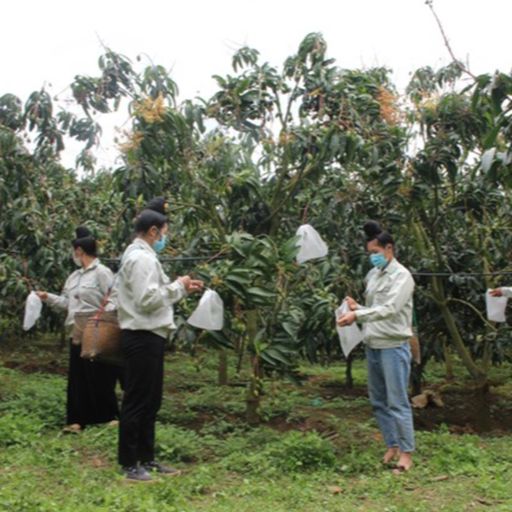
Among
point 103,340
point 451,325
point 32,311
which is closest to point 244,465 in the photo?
point 103,340

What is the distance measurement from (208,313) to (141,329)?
50cm

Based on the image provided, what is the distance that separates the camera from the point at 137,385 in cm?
374

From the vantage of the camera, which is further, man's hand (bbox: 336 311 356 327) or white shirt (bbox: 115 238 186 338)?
man's hand (bbox: 336 311 356 327)

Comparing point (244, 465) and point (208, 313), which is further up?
point (208, 313)

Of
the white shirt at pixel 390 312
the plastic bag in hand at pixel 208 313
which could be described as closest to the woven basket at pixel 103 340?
the plastic bag in hand at pixel 208 313

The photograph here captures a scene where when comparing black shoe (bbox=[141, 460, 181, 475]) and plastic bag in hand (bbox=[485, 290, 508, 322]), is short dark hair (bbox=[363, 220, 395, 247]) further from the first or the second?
black shoe (bbox=[141, 460, 181, 475])

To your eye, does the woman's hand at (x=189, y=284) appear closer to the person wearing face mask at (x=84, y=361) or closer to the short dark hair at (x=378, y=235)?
the short dark hair at (x=378, y=235)

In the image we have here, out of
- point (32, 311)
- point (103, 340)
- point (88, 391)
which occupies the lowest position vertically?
point (88, 391)

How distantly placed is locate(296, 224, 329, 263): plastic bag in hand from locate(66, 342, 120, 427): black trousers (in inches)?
64.4

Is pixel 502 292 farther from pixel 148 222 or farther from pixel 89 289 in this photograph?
pixel 89 289

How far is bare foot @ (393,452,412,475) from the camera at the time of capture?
406 centimetres

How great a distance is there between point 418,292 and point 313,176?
1721 millimetres

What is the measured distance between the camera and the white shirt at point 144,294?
144 inches

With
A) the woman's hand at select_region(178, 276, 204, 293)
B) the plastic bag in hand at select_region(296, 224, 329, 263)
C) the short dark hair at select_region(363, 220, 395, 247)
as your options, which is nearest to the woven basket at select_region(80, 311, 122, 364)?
the woman's hand at select_region(178, 276, 204, 293)
